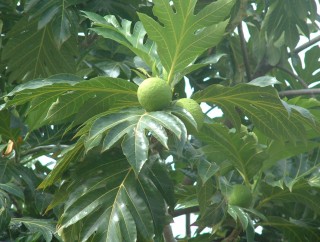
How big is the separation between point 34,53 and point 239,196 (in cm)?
85

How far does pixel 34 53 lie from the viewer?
8.61 feet

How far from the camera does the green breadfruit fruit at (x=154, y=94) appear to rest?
5.97 ft

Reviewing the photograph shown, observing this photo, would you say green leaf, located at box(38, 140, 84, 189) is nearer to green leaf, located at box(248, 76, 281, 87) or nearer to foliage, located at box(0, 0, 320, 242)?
foliage, located at box(0, 0, 320, 242)

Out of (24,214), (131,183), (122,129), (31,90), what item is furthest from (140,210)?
(24,214)

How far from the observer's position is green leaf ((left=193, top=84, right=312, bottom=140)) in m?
1.90

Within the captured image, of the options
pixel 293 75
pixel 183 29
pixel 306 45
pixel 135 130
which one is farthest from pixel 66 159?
pixel 306 45

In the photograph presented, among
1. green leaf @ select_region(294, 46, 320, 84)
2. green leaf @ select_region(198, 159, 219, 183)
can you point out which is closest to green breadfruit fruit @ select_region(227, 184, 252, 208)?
green leaf @ select_region(198, 159, 219, 183)

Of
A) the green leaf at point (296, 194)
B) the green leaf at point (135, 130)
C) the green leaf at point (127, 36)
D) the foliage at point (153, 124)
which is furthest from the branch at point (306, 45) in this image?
the green leaf at point (135, 130)

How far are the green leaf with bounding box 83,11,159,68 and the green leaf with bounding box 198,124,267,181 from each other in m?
0.25

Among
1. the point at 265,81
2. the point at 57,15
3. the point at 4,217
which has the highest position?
the point at 57,15

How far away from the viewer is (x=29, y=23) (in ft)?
8.49

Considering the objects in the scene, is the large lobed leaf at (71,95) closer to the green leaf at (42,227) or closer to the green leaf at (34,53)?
the green leaf at (42,227)

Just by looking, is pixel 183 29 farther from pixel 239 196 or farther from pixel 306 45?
pixel 306 45

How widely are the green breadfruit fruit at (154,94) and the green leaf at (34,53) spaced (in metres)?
0.79
